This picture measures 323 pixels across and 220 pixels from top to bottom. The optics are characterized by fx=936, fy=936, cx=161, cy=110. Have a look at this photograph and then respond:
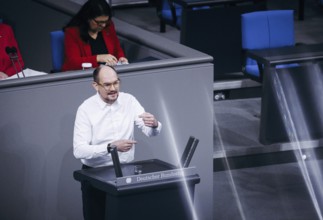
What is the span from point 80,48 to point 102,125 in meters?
1.47

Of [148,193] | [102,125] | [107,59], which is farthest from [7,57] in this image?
[148,193]

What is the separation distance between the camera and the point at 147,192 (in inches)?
187

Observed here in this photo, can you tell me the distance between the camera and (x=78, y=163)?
5805 mm

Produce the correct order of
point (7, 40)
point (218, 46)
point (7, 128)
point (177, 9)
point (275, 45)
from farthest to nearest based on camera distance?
1. point (177, 9)
2. point (218, 46)
3. point (275, 45)
4. point (7, 40)
5. point (7, 128)

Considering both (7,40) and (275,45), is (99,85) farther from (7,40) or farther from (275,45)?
(275,45)

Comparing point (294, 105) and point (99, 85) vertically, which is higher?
point (99, 85)

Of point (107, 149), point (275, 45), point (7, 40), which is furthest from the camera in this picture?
point (275, 45)

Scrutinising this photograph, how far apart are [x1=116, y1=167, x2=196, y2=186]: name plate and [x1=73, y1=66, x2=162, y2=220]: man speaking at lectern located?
38cm

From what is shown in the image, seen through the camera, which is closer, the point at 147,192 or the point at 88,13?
the point at 147,192

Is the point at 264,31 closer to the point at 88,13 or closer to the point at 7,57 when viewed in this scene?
the point at 88,13

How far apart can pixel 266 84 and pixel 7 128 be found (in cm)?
253

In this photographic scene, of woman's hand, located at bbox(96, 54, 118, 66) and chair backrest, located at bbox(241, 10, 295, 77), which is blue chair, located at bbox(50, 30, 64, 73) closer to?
woman's hand, located at bbox(96, 54, 118, 66)

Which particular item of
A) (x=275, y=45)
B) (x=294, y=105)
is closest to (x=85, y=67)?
(x=294, y=105)

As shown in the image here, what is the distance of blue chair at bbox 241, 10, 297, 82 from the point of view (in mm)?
8102
